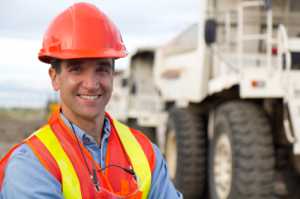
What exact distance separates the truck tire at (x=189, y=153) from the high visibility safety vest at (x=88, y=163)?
6.15m

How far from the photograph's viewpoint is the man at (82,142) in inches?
89.1

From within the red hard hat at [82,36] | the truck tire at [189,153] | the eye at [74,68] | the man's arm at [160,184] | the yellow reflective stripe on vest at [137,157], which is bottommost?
the truck tire at [189,153]

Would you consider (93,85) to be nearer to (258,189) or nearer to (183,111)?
(258,189)

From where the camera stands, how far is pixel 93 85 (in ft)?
7.97

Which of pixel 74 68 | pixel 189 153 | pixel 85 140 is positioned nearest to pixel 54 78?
pixel 74 68

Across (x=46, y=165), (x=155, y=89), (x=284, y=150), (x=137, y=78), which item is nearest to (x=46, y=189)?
(x=46, y=165)

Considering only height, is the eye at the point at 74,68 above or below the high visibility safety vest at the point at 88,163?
above

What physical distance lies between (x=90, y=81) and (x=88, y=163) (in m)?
0.29

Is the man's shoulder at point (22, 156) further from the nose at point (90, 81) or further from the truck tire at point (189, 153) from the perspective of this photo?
the truck tire at point (189, 153)

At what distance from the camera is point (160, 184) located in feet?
8.54

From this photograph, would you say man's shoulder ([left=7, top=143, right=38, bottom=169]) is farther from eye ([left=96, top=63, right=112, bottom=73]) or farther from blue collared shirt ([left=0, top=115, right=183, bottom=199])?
eye ([left=96, top=63, right=112, bottom=73])

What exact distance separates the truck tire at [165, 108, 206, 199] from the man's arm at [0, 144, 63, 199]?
21.5 feet

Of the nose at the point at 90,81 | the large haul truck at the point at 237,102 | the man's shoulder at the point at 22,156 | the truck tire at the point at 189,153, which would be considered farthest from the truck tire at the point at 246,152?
the man's shoulder at the point at 22,156

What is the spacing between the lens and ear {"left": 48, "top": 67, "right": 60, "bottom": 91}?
251 cm
